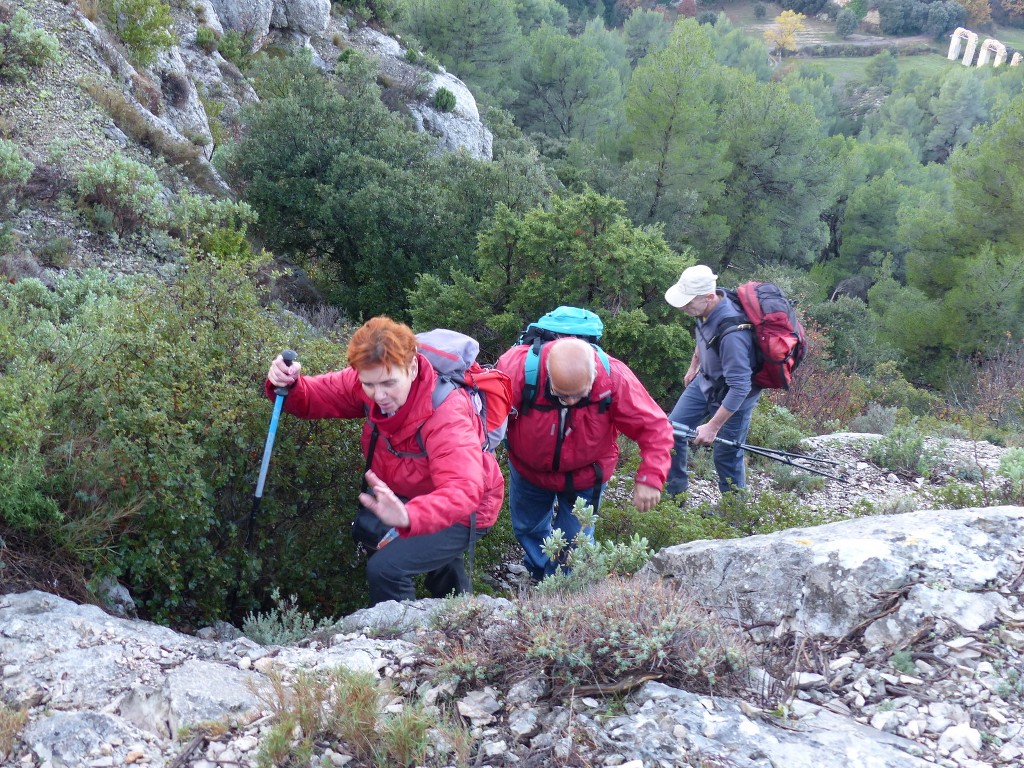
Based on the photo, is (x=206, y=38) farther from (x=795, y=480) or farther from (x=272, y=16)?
(x=795, y=480)

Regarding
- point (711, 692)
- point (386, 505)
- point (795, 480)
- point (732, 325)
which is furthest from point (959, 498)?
point (386, 505)

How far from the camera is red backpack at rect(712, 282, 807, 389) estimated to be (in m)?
5.06

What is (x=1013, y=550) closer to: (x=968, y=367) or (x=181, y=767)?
(x=181, y=767)

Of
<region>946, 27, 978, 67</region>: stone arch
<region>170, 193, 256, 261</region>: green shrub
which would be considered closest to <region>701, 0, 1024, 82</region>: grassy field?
<region>946, 27, 978, 67</region>: stone arch

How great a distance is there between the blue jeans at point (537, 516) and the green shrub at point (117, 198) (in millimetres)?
7030

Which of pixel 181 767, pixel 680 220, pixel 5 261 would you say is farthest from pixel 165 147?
pixel 680 220

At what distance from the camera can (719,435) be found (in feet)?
18.7

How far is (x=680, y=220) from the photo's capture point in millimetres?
26719

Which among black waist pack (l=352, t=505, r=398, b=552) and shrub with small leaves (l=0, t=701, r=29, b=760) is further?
black waist pack (l=352, t=505, r=398, b=552)

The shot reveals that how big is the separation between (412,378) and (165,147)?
10.6m

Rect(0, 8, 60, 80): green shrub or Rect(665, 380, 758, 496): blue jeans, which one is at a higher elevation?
Rect(0, 8, 60, 80): green shrub

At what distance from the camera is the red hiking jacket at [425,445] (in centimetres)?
306

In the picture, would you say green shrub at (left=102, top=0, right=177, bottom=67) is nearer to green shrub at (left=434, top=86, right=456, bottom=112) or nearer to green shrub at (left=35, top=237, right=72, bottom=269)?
green shrub at (left=35, top=237, right=72, bottom=269)

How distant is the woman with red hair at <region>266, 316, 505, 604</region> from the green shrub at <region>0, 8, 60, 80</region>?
32.3 feet
